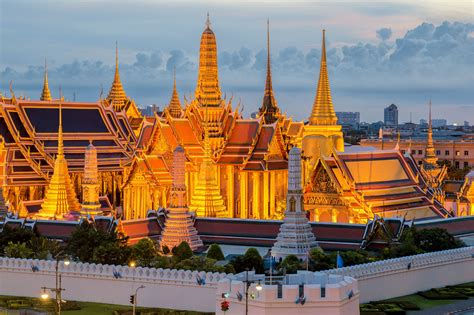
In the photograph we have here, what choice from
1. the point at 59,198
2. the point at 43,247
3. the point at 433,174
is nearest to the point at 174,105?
the point at 433,174

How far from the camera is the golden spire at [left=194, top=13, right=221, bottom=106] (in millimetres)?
61031

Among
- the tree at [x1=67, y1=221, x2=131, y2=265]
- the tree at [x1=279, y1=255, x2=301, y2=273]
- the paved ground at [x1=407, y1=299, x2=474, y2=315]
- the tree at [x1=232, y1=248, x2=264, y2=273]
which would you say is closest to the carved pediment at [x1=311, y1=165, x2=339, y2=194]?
the tree at [x1=67, y1=221, x2=131, y2=265]

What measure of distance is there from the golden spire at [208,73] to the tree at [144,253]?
1820 cm

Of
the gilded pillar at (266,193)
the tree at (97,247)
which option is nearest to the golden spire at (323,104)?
the gilded pillar at (266,193)

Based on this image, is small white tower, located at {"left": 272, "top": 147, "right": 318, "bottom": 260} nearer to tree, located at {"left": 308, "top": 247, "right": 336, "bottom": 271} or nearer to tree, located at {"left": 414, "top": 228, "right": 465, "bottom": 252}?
tree, located at {"left": 308, "top": 247, "right": 336, "bottom": 271}

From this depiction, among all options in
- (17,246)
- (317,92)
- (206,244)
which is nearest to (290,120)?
(317,92)

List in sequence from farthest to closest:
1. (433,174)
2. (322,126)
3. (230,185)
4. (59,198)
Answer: (433,174)
(322,126)
(230,185)
(59,198)

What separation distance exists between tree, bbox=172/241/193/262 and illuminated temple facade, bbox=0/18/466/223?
28.9 ft

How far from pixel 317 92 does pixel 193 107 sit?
6.29 metres

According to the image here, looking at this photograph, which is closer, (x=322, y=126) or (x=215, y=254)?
(x=215, y=254)

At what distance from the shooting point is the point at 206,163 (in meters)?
54.0

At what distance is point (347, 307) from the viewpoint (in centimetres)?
2984

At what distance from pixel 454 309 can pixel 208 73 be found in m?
26.7

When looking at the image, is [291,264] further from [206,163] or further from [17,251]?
[206,163]
